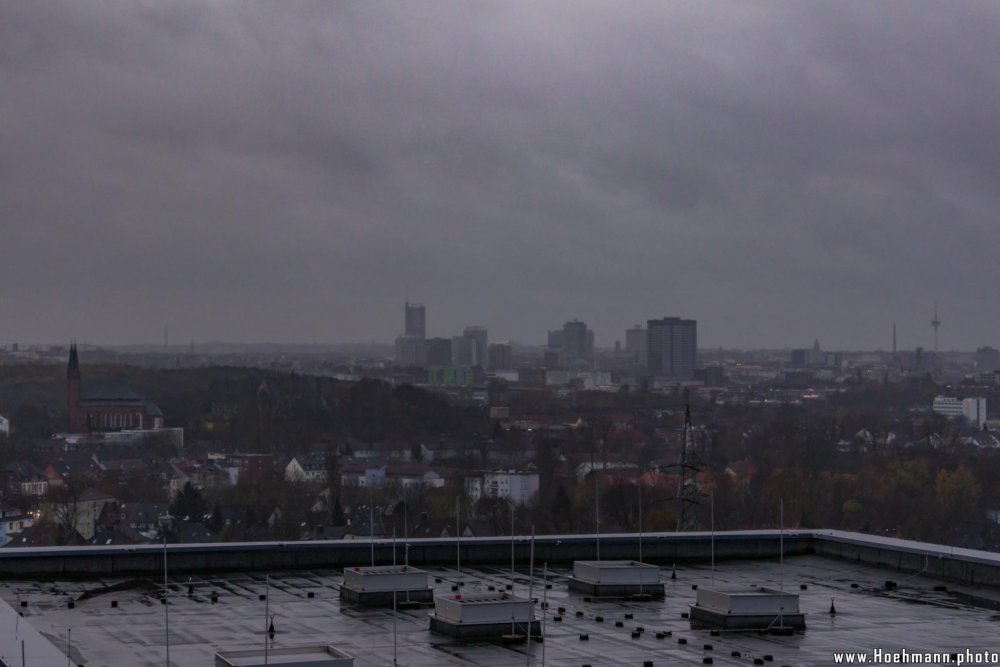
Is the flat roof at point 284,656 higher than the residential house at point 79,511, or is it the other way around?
the flat roof at point 284,656

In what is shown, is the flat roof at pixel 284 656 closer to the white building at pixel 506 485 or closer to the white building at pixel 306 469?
the white building at pixel 506 485

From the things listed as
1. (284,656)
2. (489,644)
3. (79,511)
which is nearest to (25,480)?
(79,511)

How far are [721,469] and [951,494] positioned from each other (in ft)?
99.4

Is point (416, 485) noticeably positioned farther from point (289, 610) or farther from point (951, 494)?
point (289, 610)

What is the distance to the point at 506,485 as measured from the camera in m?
148

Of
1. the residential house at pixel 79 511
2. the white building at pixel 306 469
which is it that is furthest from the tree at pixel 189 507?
the white building at pixel 306 469

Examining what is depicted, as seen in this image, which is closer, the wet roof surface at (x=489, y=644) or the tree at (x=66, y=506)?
the wet roof surface at (x=489, y=644)

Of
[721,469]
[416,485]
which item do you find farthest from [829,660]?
[721,469]

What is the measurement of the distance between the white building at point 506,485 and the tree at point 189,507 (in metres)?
21.7

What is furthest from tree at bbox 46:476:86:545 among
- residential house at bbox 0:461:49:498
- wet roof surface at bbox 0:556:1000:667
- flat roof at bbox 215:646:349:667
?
Result: flat roof at bbox 215:646:349:667

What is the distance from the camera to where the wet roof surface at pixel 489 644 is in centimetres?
2120

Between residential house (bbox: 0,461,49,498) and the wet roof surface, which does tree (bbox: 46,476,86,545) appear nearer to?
residential house (bbox: 0,461,49,498)

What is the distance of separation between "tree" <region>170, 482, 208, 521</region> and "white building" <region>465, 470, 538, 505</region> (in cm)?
2167

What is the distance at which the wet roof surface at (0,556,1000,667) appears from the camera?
2120cm
